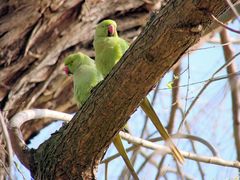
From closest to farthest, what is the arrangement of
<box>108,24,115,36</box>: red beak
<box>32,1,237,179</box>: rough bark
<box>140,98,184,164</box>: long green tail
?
1. <box>32,1,237,179</box>: rough bark
2. <box>140,98,184,164</box>: long green tail
3. <box>108,24,115,36</box>: red beak

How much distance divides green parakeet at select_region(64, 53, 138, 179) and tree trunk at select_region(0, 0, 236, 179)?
11.4 inches

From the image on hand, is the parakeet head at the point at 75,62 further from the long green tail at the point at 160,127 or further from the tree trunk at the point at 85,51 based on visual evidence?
the long green tail at the point at 160,127

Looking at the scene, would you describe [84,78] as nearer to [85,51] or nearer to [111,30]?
[111,30]

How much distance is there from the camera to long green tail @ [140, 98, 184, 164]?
9.00ft

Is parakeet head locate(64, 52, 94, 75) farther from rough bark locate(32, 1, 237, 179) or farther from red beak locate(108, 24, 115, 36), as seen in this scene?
rough bark locate(32, 1, 237, 179)

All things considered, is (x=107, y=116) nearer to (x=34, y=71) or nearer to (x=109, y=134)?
(x=109, y=134)

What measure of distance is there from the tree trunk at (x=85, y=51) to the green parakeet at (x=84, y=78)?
0.95 feet

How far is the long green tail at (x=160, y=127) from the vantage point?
108 inches

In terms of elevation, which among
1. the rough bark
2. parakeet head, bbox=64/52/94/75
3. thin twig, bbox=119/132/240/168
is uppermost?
parakeet head, bbox=64/52/94/75

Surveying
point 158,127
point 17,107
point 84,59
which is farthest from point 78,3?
point 158,127

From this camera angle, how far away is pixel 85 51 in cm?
385

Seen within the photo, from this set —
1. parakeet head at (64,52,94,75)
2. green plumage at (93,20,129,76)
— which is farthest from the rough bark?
parakeet head at (64,52,94,75)

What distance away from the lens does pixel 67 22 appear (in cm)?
370

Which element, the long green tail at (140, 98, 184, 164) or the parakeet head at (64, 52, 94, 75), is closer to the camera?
the long green tail at (140, 98, 184, 164)
